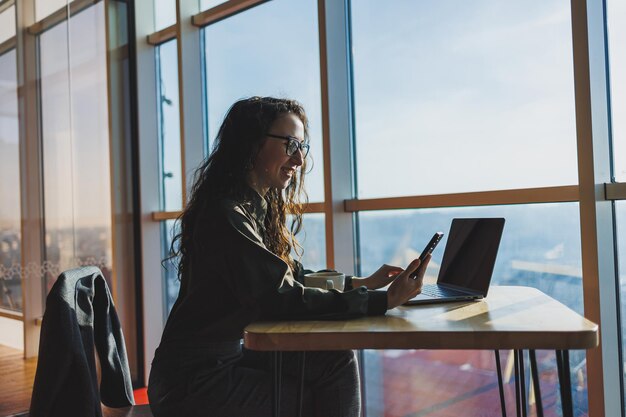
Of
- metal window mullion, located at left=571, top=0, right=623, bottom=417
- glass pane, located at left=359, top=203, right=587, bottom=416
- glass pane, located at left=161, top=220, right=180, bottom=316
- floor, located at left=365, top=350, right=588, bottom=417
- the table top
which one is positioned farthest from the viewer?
glass pane, located at left=161, top=220, right=180, bottom=316

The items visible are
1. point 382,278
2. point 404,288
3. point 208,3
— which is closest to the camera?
point 404,288

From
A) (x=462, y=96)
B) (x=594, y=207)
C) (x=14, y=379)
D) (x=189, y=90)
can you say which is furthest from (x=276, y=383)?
(x=189, y=90)

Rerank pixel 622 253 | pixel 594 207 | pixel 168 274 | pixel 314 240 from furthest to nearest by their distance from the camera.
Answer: pixel 168 274 → pixel 314 240 → pixel 622 253 → pixel 594 207

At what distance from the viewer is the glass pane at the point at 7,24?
2789 millimetres

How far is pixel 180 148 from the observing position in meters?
3.45

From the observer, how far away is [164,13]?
12.0 ft

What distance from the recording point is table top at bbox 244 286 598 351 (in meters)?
1.06

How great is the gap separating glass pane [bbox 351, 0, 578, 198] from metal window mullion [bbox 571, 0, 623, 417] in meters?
0.18

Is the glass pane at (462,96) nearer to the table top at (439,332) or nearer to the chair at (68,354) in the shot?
the table top at (439,332)

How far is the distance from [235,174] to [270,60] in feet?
5.76

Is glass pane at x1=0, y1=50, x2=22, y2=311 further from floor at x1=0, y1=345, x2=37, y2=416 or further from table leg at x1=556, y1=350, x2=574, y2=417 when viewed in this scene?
table leg at x1=556, y1=350, x2=574, y2=417

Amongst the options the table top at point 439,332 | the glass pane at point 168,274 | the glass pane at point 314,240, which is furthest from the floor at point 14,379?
the table top at point 439,332

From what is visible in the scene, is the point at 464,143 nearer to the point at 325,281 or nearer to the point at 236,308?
the point at 325,281

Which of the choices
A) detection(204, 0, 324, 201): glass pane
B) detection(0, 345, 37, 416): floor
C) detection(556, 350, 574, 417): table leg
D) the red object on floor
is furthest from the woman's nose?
the red object on floor
